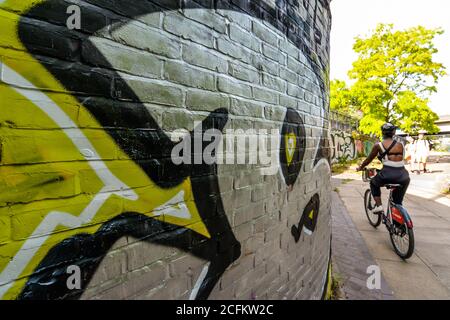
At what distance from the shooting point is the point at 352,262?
12.3 feet

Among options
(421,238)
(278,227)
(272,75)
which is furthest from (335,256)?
(272,75)

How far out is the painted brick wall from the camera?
0.79 meters

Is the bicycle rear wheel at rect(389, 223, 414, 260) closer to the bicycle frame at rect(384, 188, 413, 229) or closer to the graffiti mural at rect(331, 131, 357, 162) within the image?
the bicycle frame at rect(384, 188, 413, 229)

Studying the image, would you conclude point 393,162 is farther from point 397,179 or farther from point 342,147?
point 342,147

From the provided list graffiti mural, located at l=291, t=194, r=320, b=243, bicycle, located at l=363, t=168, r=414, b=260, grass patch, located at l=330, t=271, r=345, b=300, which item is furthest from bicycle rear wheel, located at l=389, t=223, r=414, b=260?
graffiti mural, located at l=291, t=194, r=320, b=243

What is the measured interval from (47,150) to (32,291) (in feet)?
1.46

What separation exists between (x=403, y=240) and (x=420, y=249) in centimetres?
62

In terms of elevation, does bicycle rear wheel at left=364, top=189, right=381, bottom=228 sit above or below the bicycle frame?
below

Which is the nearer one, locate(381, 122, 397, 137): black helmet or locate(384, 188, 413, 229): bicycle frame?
locate(384, 188, 413, 229): bicycle frame

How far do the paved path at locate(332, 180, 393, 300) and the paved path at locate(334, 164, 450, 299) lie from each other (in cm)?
15

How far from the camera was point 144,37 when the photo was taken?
104cm

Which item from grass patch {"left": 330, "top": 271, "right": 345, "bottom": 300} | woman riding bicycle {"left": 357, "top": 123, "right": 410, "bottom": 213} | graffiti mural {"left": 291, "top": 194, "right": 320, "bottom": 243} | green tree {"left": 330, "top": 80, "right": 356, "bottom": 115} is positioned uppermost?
green tree {"left": 330, "top": 80, "right": 356, "bottom": 115}

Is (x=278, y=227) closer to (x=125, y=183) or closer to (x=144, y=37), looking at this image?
(x=125, y=183)

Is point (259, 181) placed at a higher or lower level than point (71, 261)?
higher
